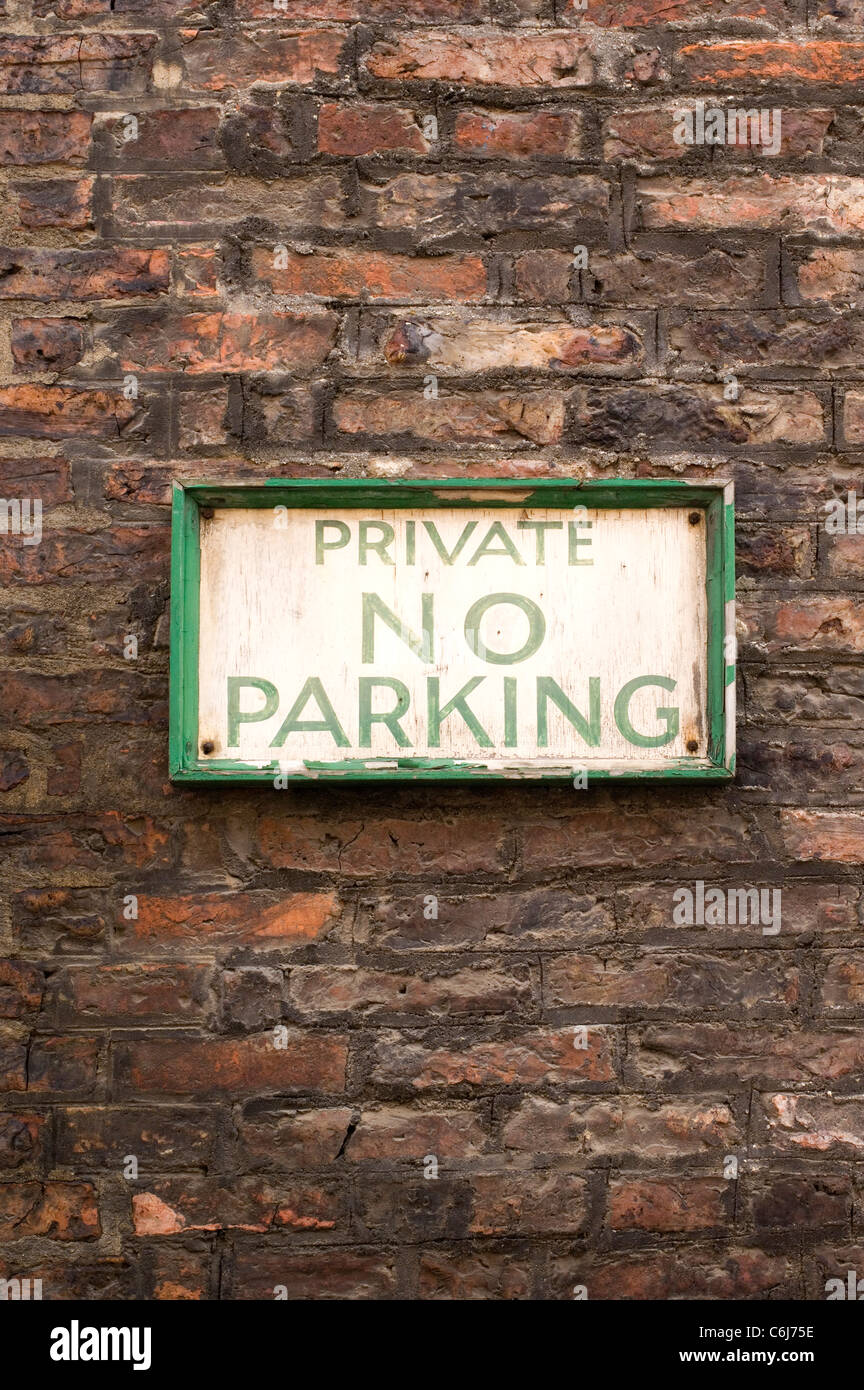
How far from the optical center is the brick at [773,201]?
1.84 meters

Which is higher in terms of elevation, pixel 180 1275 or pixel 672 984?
pixel 672 984

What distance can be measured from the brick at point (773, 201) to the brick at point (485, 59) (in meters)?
0.24

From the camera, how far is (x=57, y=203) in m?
1.82

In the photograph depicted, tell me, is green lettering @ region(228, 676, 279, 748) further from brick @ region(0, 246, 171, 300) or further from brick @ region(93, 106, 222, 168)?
brick @ region(93, 106, 222, 168)

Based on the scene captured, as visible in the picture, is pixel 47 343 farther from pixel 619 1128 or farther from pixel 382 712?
pixel 619 1128

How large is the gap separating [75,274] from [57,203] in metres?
0.12

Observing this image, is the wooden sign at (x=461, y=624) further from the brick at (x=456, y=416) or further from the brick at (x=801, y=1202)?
the brick at (x=801, y=1202)

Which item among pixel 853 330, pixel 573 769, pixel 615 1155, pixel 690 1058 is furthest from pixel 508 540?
pixel 615 1155

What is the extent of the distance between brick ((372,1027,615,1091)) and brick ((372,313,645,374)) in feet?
3.44

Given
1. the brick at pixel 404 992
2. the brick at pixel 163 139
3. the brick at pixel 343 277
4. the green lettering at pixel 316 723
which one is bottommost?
the brick at pixel 404 992

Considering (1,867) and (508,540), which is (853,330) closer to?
(508,540)

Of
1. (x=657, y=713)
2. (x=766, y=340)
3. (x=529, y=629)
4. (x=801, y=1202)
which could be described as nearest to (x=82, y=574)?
(x=529, y=629)

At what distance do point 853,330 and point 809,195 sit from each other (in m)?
0.23

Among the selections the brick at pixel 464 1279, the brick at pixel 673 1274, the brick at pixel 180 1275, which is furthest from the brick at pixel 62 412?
the brick at pixel 673 1274
